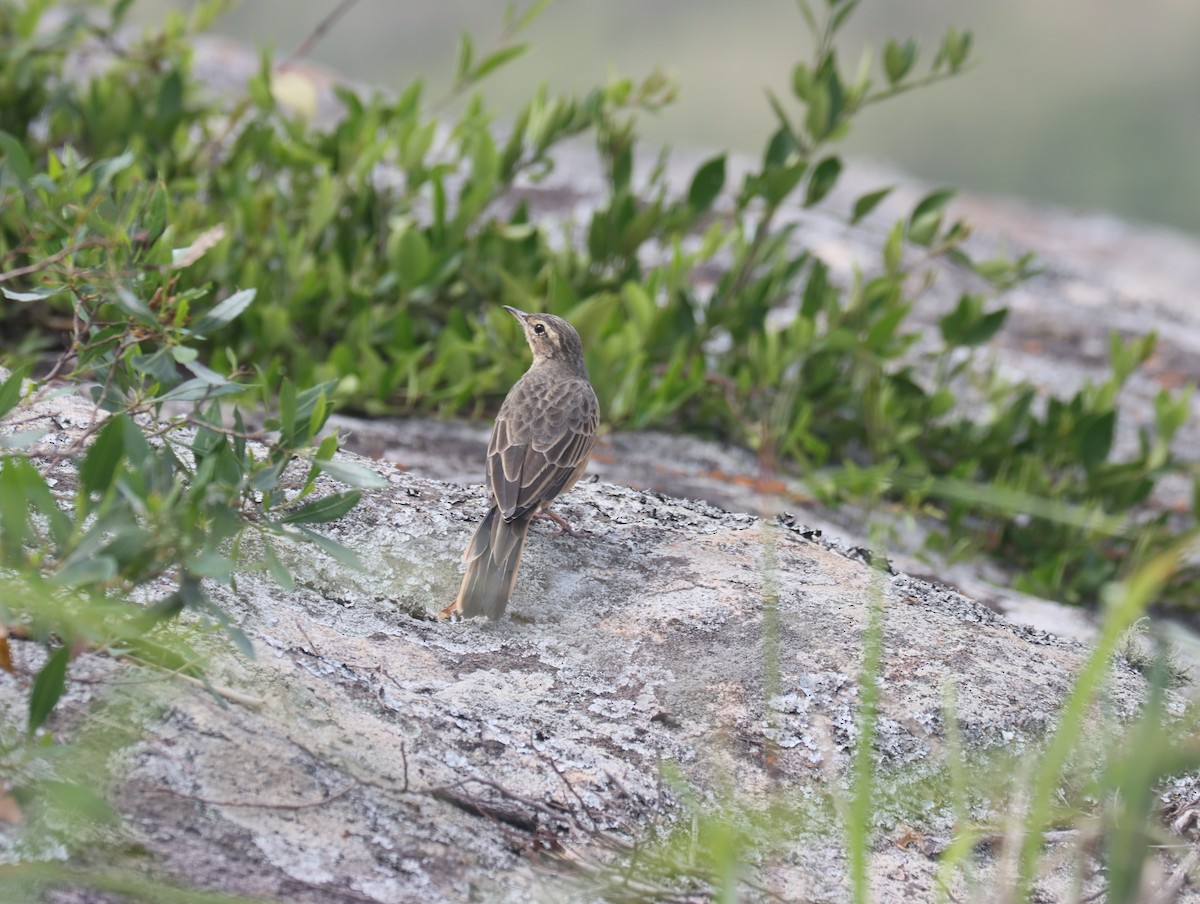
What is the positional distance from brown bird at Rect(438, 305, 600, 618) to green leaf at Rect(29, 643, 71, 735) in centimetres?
118

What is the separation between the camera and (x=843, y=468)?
19.1 feet

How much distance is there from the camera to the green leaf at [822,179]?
5527 millimetres

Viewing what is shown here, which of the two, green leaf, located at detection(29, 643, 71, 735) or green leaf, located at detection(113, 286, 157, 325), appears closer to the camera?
green leaf, located at detection(29, 643, 71, 735)

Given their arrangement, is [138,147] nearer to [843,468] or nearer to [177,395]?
[177,395]

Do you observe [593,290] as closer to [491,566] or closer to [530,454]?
[530,454]

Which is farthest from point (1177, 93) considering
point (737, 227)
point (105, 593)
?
point (105, 593)

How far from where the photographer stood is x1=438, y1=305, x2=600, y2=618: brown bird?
10.6 feet

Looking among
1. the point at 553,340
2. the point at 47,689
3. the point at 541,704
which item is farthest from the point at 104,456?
the point at 553,340

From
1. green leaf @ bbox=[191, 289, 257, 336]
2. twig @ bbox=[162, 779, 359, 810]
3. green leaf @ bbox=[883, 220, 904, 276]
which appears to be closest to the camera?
twig @ bbox=[162, 779, 359, 810]

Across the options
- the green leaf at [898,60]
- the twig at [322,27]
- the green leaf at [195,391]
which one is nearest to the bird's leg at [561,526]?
the green leaf at [195,391]

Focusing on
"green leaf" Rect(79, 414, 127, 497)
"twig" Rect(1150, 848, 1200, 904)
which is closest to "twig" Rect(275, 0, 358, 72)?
"green leaf" Rect(79, 414, 127, 497)

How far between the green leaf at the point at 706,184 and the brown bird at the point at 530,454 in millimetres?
1142

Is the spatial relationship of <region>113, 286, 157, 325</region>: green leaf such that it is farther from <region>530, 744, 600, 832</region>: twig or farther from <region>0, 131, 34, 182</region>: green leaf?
<region>530, 744, 600, 832</region>: twig

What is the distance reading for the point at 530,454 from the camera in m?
3.88
